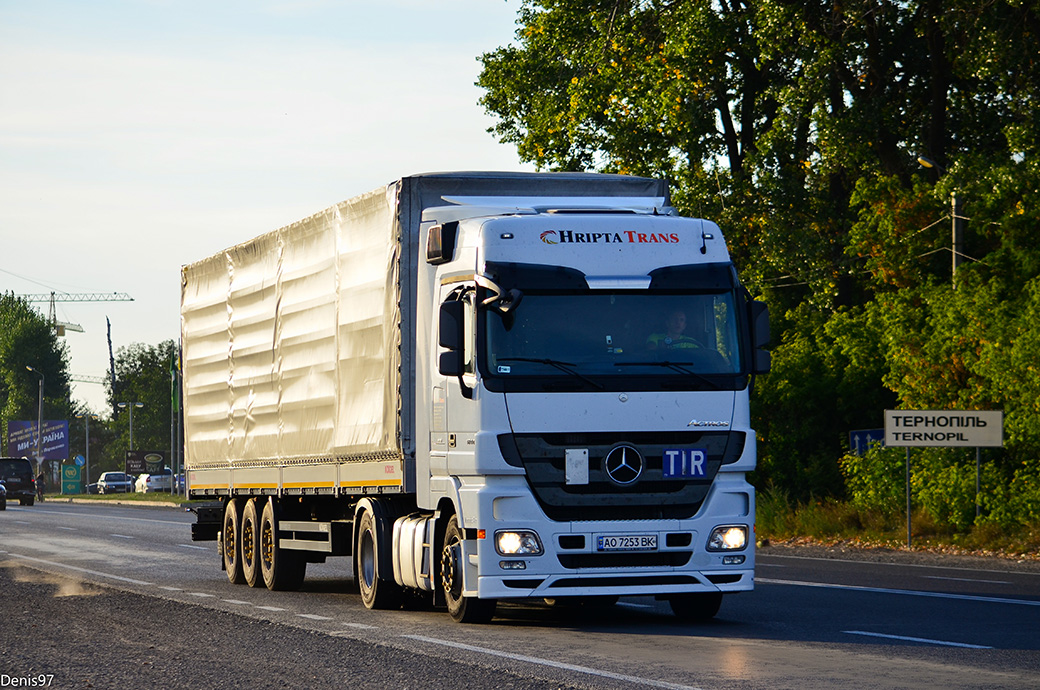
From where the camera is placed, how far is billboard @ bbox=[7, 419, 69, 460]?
122m

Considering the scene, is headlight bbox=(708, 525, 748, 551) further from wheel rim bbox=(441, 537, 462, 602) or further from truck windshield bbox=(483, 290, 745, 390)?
wheel rim bbox=(441, 537, 462, 602)

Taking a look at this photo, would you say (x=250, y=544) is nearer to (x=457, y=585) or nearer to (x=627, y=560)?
(x=457, y=585)

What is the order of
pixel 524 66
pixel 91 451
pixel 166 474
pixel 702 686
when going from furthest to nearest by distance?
pixel 91 451
pixel 166 474
pixel 524 66
pixel 702 686

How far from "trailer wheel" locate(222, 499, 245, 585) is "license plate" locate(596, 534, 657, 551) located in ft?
25.3

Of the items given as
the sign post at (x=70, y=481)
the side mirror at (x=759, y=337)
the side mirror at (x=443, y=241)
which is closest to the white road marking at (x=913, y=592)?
the side mirror at (x=759, y=337)

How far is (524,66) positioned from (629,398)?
24.6 meters

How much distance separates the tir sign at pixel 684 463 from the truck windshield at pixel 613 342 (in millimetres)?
534

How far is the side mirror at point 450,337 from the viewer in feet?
41.7

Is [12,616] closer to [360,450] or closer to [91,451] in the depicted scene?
[360,450]

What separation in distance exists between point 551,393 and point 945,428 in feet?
47.1

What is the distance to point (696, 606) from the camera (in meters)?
14.2

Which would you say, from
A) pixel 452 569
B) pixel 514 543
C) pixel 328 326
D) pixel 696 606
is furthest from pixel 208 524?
pixel 514 543

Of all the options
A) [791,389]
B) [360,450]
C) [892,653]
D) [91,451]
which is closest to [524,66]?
[791,389]

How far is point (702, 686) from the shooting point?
9.65 metres
